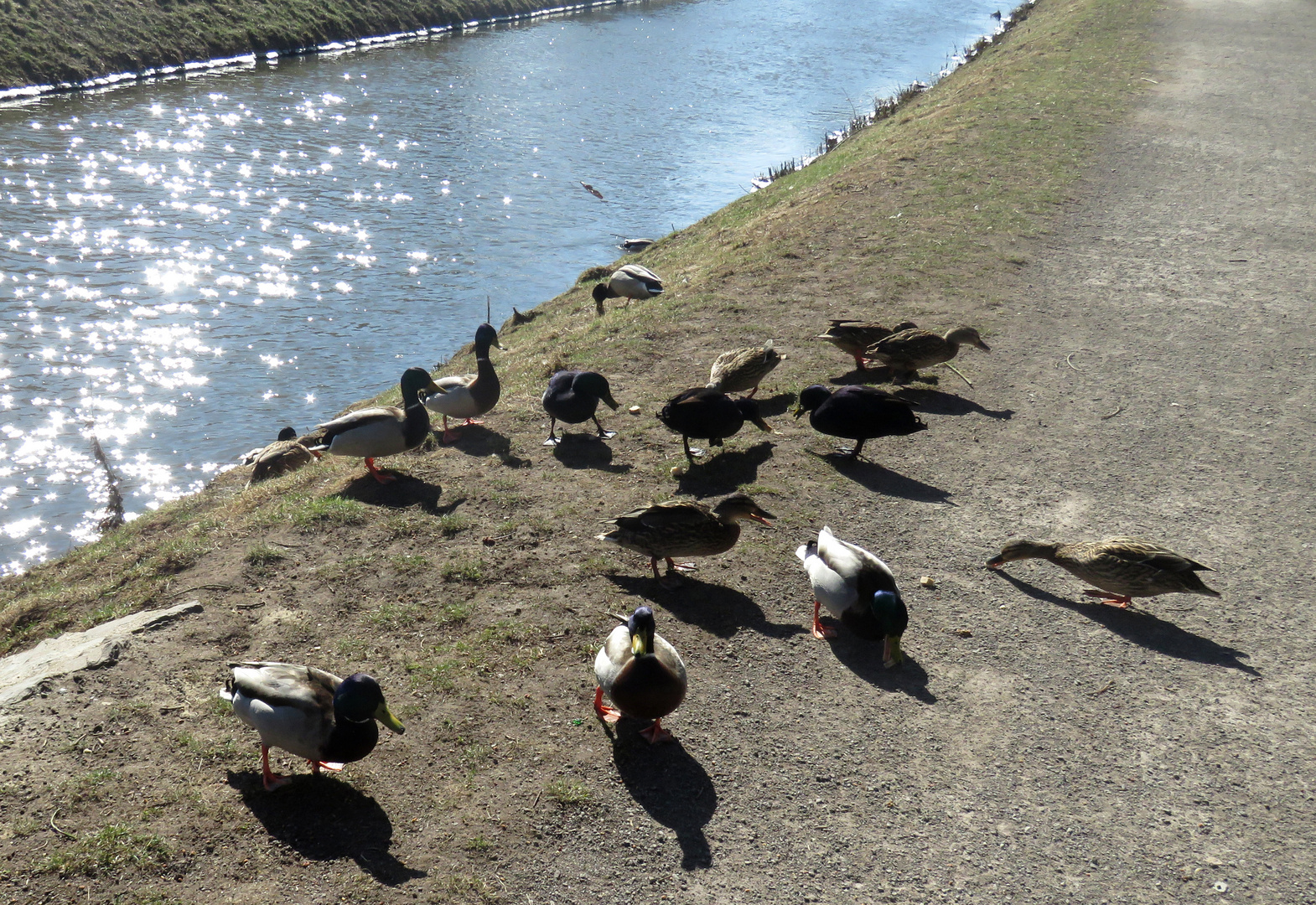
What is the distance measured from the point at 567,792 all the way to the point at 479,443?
185 inches

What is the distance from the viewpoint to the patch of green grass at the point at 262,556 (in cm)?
688

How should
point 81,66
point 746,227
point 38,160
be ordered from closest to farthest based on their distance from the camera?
point 746,227 → point 38,160 → point 81,66

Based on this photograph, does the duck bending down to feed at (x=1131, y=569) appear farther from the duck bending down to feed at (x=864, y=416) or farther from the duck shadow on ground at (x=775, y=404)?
the duck shadow on ground at (x=775, y=404)

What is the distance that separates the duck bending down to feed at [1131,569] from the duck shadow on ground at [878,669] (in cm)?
141

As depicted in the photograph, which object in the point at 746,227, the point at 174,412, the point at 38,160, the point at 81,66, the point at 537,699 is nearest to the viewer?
the point at 537,699

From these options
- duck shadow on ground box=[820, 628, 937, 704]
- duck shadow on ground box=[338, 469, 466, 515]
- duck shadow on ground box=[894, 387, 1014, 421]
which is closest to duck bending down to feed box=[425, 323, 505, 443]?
duck shadow on ground box=[338, 469, 466, 515]

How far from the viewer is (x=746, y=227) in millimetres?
16391

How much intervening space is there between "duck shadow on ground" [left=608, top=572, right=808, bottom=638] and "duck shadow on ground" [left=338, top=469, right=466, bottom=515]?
1.90 m

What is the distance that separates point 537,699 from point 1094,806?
9.85 feet

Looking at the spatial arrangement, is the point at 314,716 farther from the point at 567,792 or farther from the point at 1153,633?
the point at 1153,633

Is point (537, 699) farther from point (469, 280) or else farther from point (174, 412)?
point (469, 280)

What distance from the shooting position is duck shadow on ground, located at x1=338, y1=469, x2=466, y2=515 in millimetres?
7691

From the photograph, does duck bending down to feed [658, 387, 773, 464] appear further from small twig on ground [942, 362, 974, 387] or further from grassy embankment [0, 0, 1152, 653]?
small twig on ground [942, 362, 974, 387]

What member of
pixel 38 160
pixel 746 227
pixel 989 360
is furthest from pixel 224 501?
pixel 38 160
